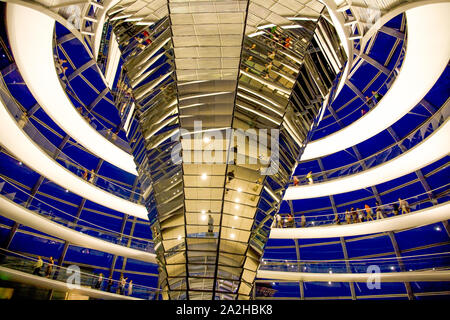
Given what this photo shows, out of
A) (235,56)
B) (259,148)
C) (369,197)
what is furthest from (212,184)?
(369,197)

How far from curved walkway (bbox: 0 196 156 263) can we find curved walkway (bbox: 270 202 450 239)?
330 inches

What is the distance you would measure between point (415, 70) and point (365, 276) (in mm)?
10003

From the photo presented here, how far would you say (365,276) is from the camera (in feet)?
52.2

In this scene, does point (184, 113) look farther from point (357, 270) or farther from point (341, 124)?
point (341, 124)

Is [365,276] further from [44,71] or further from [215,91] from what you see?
→ [44,71]

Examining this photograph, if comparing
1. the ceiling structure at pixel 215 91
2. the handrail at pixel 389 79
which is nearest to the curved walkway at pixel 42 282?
the ceiling structure at pixel 215 91

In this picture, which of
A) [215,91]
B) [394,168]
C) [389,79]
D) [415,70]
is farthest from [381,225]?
[215,91]

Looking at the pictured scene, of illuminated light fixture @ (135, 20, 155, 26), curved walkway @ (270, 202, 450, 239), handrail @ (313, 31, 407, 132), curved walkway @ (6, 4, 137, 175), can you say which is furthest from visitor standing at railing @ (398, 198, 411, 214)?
illuminated light fixture @ (135, 20, 155, 26)

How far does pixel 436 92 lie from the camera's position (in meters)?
17.2

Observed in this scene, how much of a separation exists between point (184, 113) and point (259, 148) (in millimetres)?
2204

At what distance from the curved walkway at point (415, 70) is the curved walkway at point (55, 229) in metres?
12.4

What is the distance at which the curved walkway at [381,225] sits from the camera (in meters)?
14.7

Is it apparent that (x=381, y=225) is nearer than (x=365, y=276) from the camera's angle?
No

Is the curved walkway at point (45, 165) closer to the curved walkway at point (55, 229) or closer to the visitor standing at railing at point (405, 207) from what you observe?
the curved walkway at point (55, 229)
